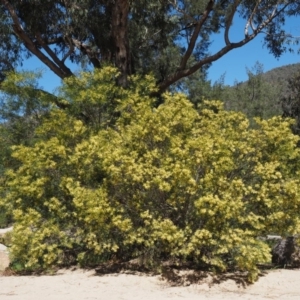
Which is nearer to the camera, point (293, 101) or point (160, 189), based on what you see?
point (160, 189)

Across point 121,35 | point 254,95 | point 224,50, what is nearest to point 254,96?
point 254,95

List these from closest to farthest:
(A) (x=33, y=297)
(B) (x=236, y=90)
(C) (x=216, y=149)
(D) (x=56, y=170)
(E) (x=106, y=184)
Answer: (A) (x=33, y=297)
(C) (x=216, y=149)
(E) (x=106, y=184)
(D) (x=56, y=170)
(B) (x=236, y=90)

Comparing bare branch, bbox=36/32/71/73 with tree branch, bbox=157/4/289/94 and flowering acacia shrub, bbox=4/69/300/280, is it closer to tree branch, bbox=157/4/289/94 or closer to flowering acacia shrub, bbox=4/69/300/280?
tree branch, bbox=157/4/289/94

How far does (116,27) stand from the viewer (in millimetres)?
11656

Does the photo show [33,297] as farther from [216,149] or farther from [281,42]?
[281,42]

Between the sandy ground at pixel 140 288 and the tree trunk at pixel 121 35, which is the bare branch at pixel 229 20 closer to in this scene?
the tree trunk at pixel 121 35

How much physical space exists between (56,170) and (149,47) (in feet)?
31.4

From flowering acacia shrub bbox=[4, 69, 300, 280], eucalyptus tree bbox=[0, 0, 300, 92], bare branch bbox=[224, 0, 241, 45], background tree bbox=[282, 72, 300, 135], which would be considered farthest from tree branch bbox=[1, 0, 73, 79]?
background tree bbox=[282, 72, 300, 135]

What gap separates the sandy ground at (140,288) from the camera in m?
6.20

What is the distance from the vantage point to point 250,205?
22.9ft

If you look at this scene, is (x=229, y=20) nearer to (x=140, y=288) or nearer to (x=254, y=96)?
(x=140, y=288)

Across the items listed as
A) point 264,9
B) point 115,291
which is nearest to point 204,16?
point 264,9

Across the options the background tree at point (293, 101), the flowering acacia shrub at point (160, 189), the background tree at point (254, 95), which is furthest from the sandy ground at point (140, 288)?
the background tree at point (254, 95)

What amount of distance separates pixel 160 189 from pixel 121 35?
6.11 m
